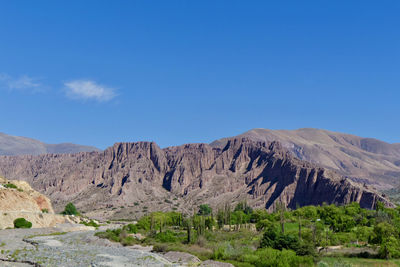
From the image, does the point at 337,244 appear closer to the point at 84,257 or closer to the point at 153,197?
the point at 84,257

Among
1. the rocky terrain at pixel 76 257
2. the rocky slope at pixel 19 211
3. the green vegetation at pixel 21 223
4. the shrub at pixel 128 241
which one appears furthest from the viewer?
the rocky slope at pixel 19 211

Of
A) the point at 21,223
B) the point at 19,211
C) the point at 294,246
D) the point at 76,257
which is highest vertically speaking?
the point at 19,211

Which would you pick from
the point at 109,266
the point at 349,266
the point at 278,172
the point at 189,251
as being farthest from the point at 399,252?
the point at 278,172

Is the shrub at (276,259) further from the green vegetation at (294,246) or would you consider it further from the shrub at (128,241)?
the shrub at (128,241)

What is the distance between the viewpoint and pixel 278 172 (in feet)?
608

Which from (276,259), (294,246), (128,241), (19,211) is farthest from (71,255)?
(19,211)

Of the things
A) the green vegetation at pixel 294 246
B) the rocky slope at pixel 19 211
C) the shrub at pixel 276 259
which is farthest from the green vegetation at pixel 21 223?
the shrub at pixel 276 259

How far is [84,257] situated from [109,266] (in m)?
6.38

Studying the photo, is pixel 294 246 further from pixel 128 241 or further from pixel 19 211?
pixel 19 211

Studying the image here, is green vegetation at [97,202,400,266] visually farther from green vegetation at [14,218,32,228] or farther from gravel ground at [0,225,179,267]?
green vegetation at [14,218,32,228]

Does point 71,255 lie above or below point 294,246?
below

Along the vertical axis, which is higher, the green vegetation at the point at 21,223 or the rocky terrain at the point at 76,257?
the green vegetation at the point at 21,223

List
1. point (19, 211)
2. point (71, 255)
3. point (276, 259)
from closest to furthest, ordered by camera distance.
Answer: point (276, 259) < point (71, 255) < point (19, 211)

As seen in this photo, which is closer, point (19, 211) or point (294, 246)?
point (294, 246)
